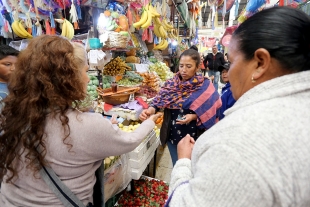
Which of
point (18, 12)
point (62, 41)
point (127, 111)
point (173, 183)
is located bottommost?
point (127, 111)

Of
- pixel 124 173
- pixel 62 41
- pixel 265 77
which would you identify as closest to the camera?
pixel 265 77

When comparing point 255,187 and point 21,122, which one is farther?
point 21,122

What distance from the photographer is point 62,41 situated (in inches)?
35.4

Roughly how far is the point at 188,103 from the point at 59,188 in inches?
53.5

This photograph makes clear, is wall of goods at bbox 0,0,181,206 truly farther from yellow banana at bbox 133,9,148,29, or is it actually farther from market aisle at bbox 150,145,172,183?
market aisle at bbox 150,145,172,183

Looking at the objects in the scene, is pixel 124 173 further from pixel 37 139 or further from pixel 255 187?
pixel 255 187

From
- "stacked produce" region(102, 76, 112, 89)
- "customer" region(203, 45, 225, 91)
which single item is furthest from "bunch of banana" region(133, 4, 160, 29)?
"customer" region(203, 45, 225, 91)

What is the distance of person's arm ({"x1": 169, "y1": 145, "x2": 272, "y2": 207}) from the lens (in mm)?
459

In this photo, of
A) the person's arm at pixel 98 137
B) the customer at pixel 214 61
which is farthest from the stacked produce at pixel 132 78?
the customer at pixel 214 61

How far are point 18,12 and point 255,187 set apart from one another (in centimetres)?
318

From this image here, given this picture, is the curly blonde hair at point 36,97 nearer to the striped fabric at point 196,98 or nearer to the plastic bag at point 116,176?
the plastic bag at point 116,176

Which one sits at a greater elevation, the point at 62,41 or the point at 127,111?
the point at 62,41

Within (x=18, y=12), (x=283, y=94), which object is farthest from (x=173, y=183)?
(x=18, y=12)

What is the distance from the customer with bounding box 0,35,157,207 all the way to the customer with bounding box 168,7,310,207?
20.9 inches
